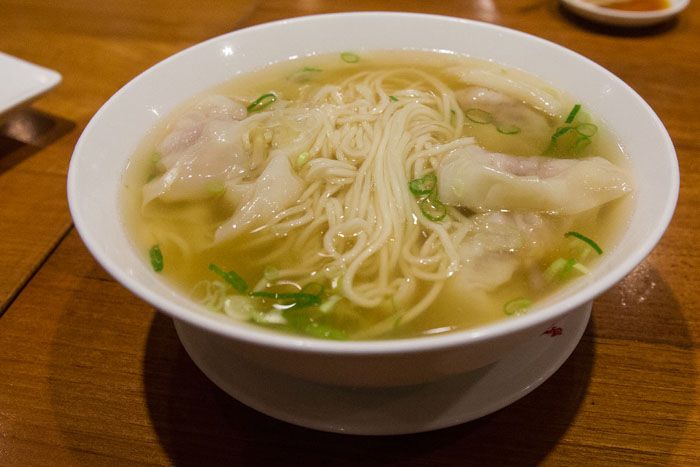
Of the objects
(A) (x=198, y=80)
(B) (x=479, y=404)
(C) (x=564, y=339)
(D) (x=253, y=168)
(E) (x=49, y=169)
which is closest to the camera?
(B) (x=479, y=404)

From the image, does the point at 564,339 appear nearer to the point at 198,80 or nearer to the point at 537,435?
the point at 537,435

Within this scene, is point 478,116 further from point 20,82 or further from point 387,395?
point 20,82

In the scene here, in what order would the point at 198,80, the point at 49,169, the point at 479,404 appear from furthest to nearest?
the point at 49,169
the point at 198,80
the point at 479,404

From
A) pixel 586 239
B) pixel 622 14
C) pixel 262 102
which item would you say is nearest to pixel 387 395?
pixel 586 239

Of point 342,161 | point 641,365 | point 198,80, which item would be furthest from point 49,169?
point 641,365

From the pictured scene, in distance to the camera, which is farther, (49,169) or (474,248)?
(49,169)

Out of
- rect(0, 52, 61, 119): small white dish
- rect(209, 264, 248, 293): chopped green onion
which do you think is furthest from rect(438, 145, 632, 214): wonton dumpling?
rect(0, 52, 61, 119): small white dish
